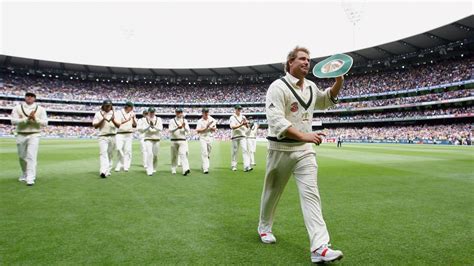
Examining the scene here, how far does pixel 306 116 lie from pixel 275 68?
67795 mm

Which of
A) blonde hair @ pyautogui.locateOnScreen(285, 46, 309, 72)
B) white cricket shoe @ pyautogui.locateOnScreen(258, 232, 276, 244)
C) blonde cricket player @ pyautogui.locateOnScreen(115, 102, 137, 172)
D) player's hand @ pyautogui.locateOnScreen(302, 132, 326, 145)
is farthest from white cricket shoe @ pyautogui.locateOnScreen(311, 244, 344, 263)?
blonde cricket player @ pyautogui.locateOnScreen(115, 102, 137, 172)

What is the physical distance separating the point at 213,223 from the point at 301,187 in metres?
1.89

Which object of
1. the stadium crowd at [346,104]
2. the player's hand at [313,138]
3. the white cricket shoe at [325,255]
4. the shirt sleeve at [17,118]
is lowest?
the white cricket shoe at [325,255]

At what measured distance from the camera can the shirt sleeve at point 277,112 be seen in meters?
3.51

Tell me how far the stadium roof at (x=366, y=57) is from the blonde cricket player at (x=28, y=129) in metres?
50.5

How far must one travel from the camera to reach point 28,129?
8352 mm

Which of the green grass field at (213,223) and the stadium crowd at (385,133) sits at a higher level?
the stadium crowd at (385,133)

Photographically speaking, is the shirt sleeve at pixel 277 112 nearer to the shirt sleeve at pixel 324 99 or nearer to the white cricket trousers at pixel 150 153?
the shirt sleeve at pixel 324 99

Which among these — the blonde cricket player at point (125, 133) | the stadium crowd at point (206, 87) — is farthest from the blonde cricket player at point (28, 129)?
the stadium crowd at point (206, 87)

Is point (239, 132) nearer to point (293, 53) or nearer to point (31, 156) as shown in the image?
point (31, 156)

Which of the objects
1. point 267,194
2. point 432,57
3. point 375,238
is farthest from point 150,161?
point 432,57

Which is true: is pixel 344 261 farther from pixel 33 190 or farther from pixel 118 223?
pixel 33 190

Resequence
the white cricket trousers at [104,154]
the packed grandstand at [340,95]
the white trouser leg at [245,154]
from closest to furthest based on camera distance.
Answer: the white cricket trousers at [104,154] < the white trouser leg at [245,154] < the packed grandstand at [340,95]

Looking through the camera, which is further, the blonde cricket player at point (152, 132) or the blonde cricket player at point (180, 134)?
the blonde cricket player at point (152, 132)
